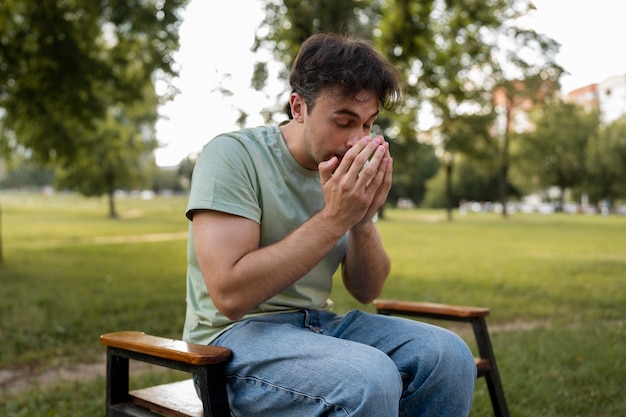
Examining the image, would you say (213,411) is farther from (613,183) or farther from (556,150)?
(613,183)

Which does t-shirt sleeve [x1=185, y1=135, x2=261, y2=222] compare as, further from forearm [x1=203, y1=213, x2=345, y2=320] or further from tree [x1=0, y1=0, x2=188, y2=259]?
tree [x1=0, y1=0, x2=188, y2=259]

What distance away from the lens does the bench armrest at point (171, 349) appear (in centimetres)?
212

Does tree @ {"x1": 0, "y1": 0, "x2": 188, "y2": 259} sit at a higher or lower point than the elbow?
higher

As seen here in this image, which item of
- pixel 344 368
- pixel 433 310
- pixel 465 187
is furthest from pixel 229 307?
pixel 465 187

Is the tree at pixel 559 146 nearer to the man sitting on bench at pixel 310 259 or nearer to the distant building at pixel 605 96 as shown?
the distant building at pixel 605 96

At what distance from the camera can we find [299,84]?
2457mm

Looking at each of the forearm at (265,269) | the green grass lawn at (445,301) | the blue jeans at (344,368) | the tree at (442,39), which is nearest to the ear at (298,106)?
the forearm at (265,269)

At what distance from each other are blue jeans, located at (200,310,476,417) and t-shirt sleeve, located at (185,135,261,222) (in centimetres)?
42

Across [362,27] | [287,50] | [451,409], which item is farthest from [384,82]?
[362,27]

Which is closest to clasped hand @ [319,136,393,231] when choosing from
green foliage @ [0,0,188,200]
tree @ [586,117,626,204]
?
green foliage @ [0,0,188,200]

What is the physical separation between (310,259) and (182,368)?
54 cm

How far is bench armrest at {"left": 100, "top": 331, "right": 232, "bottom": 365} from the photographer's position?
212 cm

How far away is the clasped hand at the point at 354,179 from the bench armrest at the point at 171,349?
57 cm

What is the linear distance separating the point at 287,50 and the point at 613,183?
5536cm
